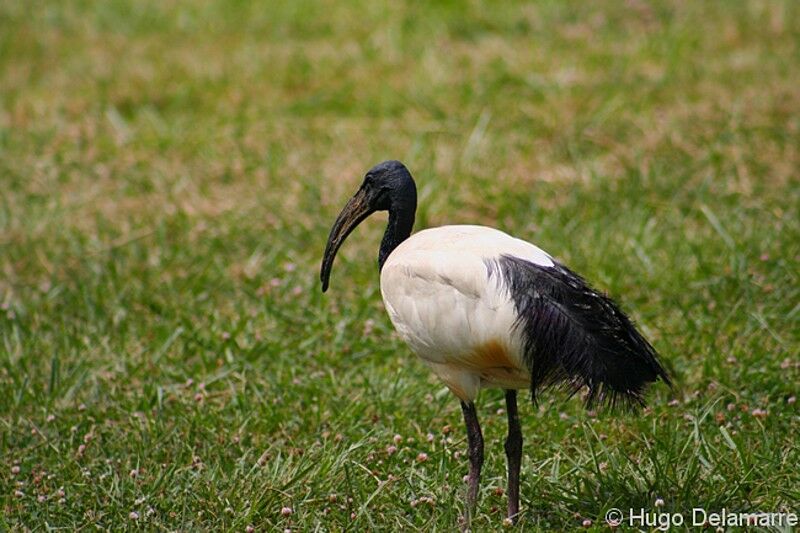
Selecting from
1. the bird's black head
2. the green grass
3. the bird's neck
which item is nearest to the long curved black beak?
the bird's black head

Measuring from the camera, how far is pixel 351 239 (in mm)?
6629

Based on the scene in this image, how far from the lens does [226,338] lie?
5.56 metres

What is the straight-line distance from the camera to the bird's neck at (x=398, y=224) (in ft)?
14.5

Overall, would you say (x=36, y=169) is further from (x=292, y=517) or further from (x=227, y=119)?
(x=292, y=517)

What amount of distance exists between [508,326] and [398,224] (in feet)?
2.73

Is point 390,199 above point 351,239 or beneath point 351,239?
above

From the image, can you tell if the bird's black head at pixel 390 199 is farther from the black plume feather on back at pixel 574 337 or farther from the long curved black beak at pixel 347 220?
the black plume feather on back at pixel 574 337

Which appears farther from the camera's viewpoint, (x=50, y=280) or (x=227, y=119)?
(x=227, y=119)

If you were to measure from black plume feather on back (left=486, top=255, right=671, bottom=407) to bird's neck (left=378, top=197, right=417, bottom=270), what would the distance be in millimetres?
648

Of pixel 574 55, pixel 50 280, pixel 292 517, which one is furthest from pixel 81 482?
pixel 574 55

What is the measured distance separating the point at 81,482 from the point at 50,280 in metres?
2.15

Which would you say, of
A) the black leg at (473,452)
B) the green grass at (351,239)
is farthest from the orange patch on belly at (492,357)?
the green grass at (351,239)

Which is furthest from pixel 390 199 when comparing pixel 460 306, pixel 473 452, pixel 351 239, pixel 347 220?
pixel 351 239

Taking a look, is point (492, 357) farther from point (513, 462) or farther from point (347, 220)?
point (347, 220)
